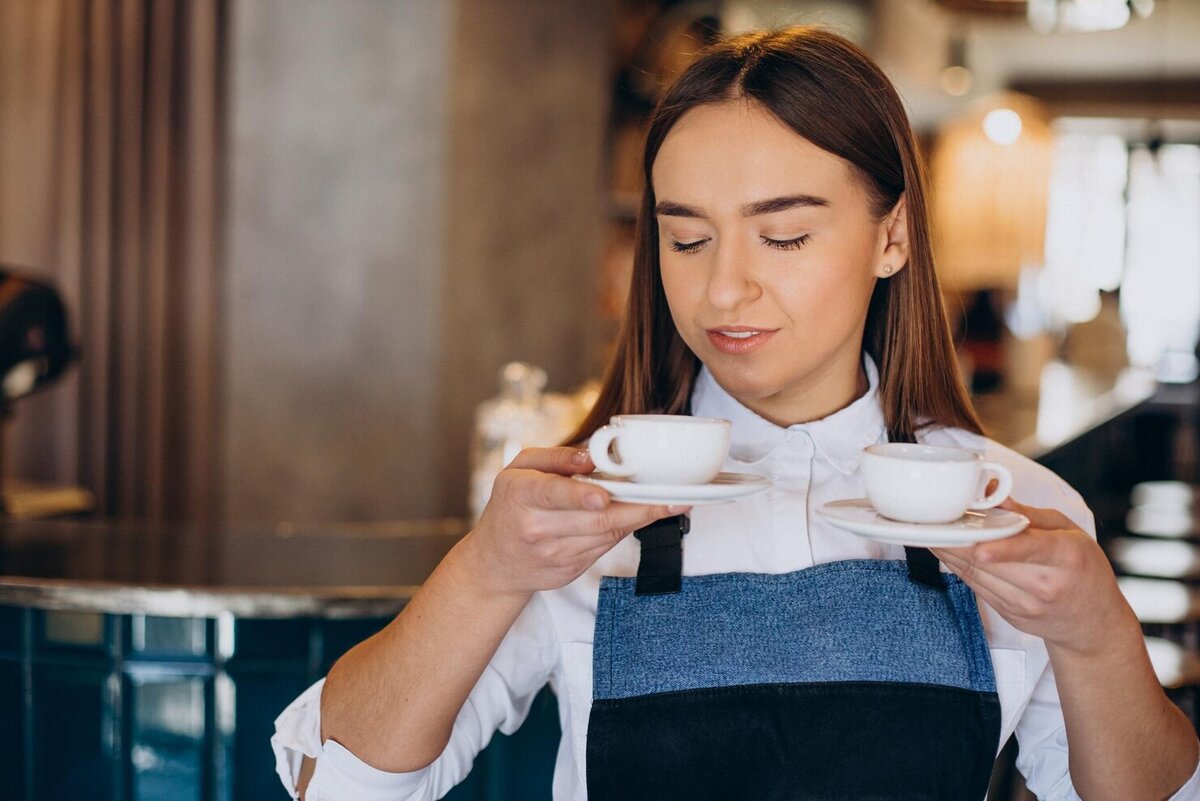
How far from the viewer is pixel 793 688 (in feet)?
4.07

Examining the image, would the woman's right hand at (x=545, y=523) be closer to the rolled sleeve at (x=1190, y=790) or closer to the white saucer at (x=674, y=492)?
the white saucer at (x=674, y=492)

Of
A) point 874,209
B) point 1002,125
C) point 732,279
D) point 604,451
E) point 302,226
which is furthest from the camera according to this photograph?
point 1002,125

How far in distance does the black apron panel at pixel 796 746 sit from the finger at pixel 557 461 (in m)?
0.29

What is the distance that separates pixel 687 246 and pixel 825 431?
11.8 inches

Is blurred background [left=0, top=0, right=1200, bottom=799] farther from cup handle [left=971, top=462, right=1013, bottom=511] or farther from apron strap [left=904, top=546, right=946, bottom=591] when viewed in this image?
cup handle [left=971, top=462, right=1013, bottom=511]

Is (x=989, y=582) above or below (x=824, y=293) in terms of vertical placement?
below

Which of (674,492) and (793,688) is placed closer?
(674,492)

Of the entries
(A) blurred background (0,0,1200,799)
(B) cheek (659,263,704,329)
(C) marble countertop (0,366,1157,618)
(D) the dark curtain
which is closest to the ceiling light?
(A) blurred background (0,0,1200,799)

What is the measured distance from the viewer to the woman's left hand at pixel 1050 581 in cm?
101

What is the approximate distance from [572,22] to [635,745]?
3.76 meters

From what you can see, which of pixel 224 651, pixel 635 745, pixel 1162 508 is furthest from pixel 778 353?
pixel 1162 508

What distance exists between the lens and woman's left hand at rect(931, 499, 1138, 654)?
3.30 ft

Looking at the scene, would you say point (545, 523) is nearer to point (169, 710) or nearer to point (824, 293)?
point (824, 293)

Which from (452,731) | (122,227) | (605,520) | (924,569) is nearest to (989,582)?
(924,569)
